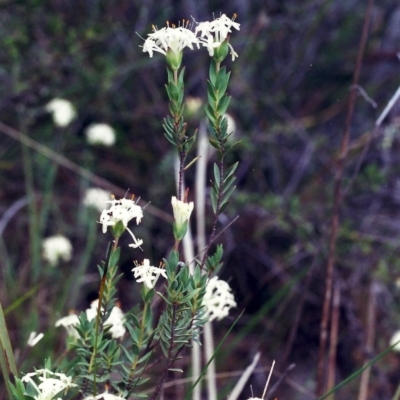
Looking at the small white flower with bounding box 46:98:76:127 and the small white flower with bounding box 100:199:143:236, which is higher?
the small white flower with bounding box 46:98:76:127

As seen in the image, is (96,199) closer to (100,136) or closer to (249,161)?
(100,136)

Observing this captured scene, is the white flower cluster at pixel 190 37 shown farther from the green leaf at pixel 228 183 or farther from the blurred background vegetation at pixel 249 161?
the blurred background vegetation at pixel 249 161

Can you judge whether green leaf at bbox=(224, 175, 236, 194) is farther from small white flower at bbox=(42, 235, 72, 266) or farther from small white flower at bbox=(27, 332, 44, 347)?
small white flower at bbox=(42, 235, 72, 266)

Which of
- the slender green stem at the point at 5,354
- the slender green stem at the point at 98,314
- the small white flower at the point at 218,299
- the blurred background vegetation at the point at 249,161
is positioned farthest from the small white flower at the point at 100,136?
the slender green stem at the point at 98,314

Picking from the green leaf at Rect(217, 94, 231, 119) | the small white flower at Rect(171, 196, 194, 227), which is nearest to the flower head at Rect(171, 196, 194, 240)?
the small white flower at Rect(171, 196, 194, 227)

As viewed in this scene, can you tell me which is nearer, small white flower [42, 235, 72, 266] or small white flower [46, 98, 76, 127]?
small white flower [42, 235, 72, 266]

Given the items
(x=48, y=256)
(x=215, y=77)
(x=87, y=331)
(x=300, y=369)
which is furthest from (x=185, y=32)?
(x=300, y=369)

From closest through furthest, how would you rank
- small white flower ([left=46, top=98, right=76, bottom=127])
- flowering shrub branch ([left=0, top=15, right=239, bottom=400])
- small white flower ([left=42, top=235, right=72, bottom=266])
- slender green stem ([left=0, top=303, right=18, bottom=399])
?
flowering shrub branch ([left=0, top=15, right=239, bottom=400]) < slender green stem ([left=0, top=303, right=18, bottom=399]) < small white flower ([left=42, top=235, right=72, bottom=266]) < small white flower ([left=46, top=98, right=76, bottom=127])
